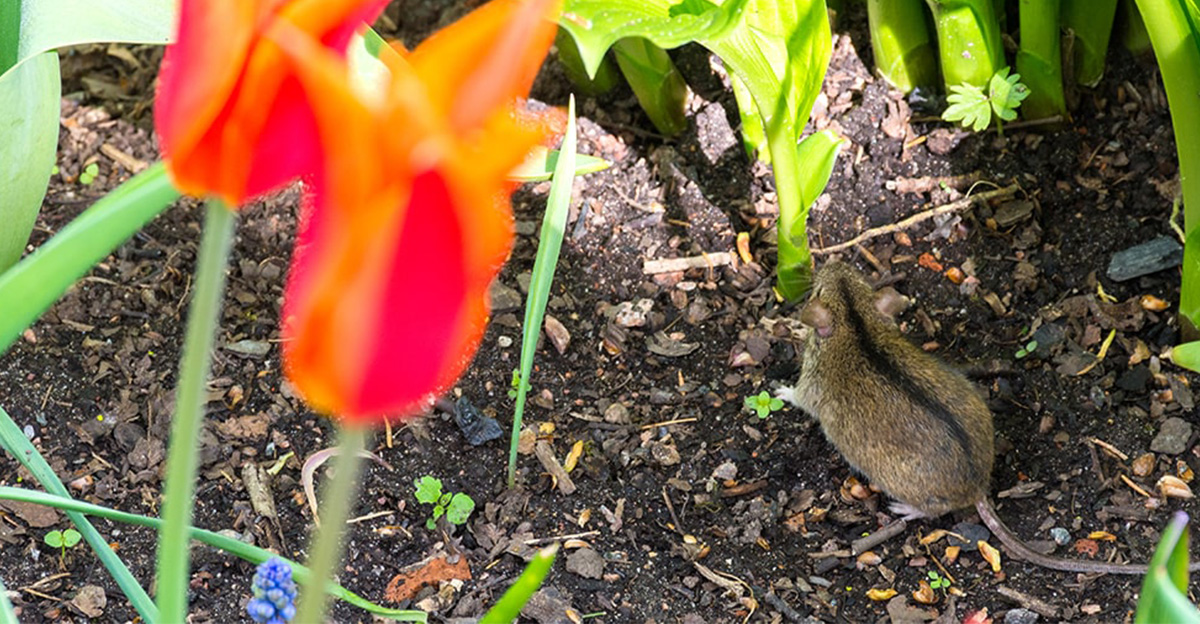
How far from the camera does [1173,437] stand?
2.18 metres

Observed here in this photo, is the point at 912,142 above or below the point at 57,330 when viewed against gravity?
above

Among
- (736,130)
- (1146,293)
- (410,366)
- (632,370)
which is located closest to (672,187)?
(736,130)

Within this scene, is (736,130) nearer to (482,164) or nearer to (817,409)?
(817,409)

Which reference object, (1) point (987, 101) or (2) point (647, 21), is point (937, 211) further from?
(2) point (647, 21)

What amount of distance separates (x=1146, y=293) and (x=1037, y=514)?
1.66 ft

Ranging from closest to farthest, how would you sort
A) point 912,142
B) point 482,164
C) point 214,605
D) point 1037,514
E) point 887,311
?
point 482,164, point 214,605, point 1037,514, point 887,311, point 912,142

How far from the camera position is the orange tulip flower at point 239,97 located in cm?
69

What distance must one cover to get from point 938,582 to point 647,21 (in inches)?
38.3

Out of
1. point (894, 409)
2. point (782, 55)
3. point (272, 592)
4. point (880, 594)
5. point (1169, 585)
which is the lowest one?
point (880, 594)

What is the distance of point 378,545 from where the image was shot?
2.13 m

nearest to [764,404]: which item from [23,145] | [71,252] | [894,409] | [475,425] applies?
[894,409]

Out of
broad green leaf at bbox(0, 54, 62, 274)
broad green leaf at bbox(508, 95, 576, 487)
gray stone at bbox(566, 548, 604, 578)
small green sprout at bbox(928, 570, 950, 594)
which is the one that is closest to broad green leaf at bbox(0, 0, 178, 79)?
broad green leaf at bbox(0, 54, 62, 274)

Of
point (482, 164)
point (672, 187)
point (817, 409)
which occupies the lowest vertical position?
point (817, 409)

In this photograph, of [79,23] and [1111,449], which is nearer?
[79,23]
